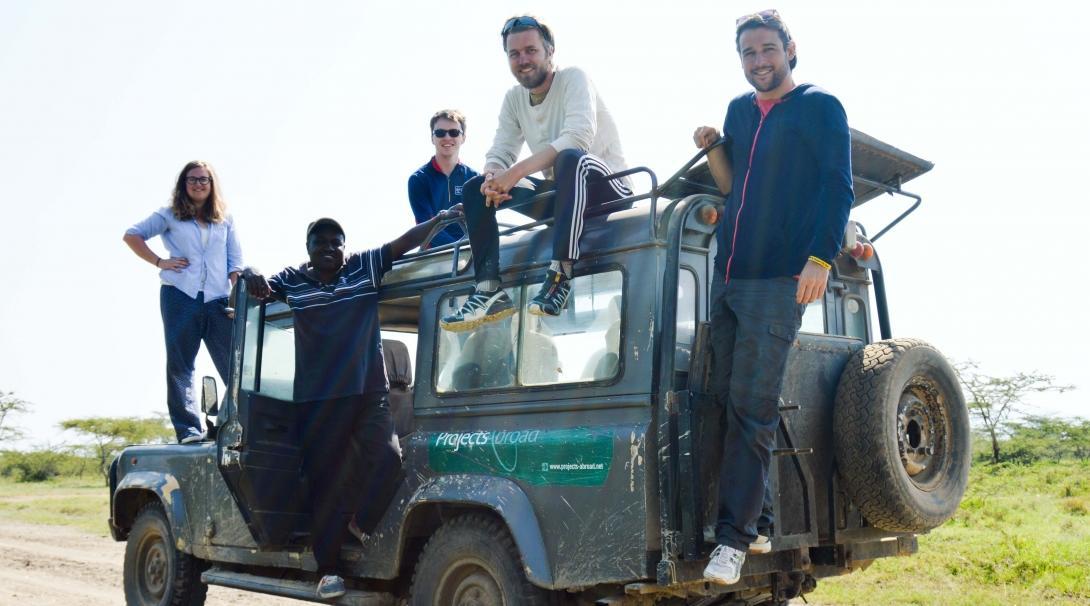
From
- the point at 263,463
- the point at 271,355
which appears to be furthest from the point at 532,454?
the point at 271,355

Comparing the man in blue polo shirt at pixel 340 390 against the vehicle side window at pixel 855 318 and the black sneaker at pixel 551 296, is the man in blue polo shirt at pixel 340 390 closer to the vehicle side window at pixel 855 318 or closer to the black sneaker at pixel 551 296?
the black sneaker at pixel 551 296

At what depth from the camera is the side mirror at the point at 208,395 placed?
6.16m

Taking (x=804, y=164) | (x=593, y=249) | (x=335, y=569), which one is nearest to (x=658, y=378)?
(x=593, y=249)

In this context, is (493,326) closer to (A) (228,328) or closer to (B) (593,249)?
(B) (593,249)

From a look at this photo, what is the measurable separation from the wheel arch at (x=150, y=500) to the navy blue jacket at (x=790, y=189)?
13.5 feet

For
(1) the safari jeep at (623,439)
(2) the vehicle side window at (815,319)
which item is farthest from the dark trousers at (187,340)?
(2) the vehicle side window at (815,319)

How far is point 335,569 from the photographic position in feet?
17.7

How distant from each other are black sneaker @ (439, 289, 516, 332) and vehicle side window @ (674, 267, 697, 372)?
87 cm

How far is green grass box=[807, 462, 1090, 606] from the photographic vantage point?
7945mm

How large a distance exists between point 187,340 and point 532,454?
3584mm

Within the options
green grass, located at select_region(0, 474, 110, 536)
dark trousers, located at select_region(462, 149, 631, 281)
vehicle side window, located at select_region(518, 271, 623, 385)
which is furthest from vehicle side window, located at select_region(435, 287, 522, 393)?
green grass, located at select_region(0, 474, 110, 536)

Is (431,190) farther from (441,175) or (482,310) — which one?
(482,310)

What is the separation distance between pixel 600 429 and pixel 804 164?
1384 millimetres

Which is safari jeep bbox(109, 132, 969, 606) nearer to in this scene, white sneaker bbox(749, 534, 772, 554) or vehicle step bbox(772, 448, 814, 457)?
vehicle step bbox(772, 448, 814, 457)
